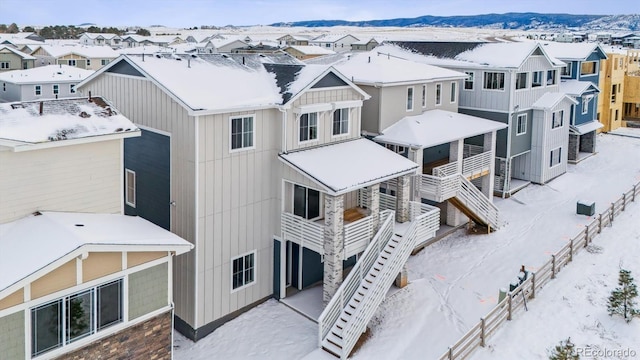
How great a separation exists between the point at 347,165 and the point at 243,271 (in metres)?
5.11

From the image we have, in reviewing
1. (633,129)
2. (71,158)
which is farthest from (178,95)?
(633,129)

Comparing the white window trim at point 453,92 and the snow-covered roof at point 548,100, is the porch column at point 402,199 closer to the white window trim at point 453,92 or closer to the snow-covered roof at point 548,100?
the white window trim at point 453,92

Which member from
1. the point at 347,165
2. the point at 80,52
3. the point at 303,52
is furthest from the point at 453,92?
the point at 80,52

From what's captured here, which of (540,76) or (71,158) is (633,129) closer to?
(540,76)

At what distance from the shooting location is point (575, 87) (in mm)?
40094

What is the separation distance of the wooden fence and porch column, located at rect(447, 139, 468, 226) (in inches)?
228

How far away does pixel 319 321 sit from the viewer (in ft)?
57.1

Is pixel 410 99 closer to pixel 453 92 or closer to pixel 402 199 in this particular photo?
pixel 453 92

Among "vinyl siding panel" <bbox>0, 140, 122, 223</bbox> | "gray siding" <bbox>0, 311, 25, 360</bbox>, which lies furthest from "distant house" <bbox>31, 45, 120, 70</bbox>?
"gray siding" <bbox>0, 311, 25, 360</bbox>

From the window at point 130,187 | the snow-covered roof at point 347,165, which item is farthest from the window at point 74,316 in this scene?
the window at point 130,187

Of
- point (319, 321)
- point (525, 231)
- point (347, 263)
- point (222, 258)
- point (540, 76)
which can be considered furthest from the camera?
point (540, 76)

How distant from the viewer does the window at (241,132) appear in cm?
1850

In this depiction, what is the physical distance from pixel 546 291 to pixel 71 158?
15.3m

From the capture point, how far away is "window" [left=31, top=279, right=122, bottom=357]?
12477 mm
